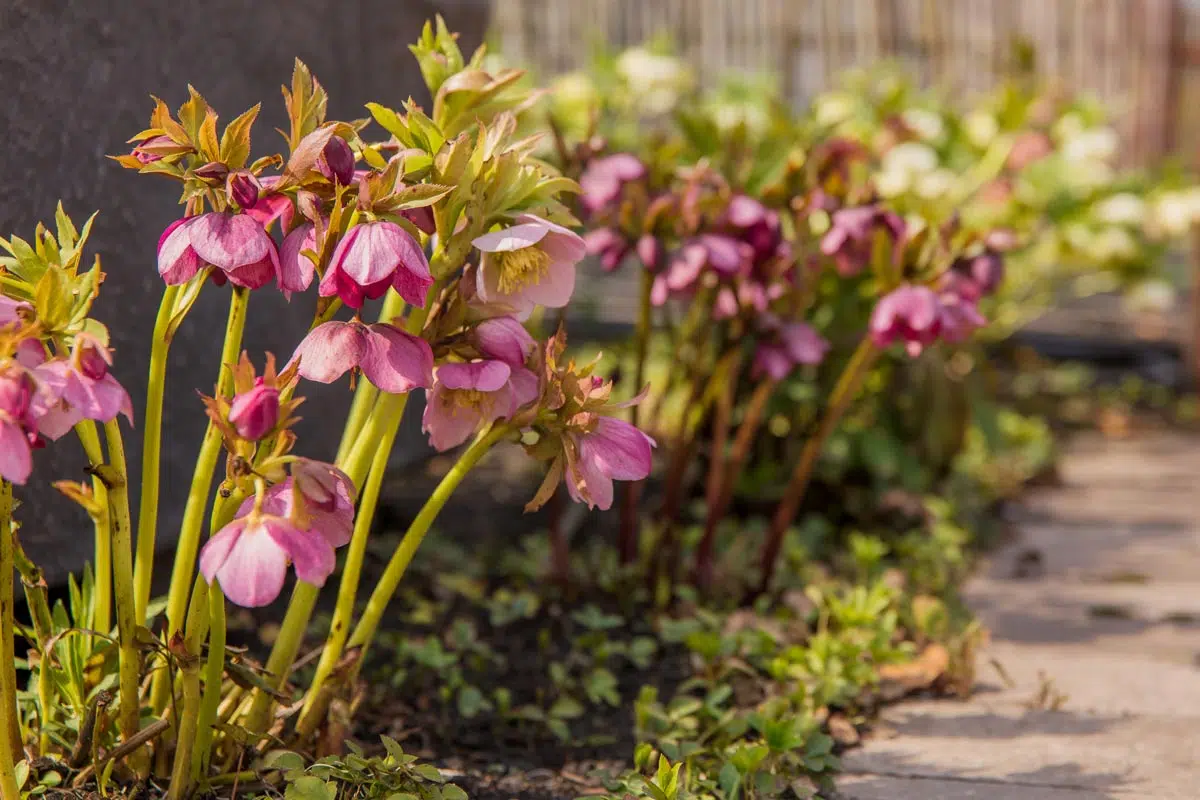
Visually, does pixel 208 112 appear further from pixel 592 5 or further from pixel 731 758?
pixel 592 5

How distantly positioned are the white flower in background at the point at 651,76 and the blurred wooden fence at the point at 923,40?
1.93 meters

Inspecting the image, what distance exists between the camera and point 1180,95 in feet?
16.0

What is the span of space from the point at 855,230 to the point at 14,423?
121 centimetres

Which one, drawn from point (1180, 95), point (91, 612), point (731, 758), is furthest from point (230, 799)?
point (1180, 95)

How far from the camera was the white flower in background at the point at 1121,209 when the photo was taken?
10.5 feet

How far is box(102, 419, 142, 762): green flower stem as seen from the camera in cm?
109

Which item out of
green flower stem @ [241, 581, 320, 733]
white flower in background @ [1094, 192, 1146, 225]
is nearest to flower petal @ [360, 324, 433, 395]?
→ green flower stem @ [241, 581, 320, 733]

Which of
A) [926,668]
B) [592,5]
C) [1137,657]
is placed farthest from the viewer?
[592,5]

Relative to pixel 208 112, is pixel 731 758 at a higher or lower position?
lower

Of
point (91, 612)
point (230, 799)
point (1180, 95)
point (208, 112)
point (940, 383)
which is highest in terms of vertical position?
point (1180, 95)

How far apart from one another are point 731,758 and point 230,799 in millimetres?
550

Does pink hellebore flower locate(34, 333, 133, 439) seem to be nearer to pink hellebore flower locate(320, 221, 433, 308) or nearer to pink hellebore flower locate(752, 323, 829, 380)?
pink hellebore flower locate(320, 221, 433, 308)

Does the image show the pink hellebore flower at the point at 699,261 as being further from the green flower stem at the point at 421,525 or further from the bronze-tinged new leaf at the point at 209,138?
the bronze-tinged new leaf at the point at 209,138

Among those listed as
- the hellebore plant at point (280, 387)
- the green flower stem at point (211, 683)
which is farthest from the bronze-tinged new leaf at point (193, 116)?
the green flower stem at point (211, 683)
